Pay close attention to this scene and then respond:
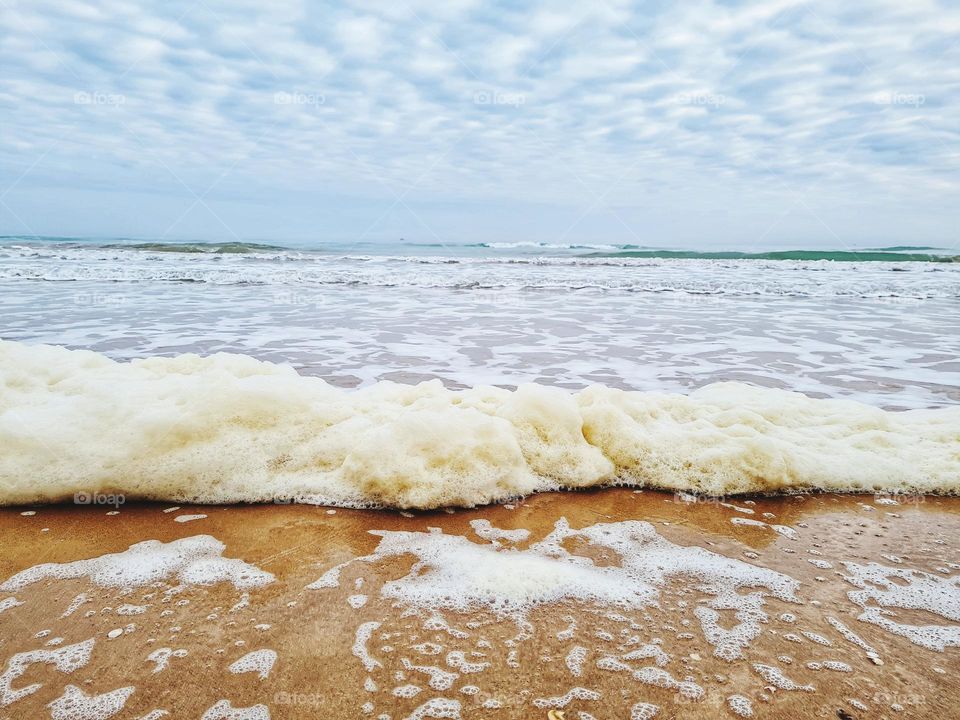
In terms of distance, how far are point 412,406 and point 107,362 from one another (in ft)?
9.00

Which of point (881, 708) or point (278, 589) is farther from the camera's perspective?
point (278, 589)

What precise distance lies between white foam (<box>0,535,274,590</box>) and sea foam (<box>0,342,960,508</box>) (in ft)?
1.79

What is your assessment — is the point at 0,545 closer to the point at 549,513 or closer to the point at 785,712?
the point at 549,513

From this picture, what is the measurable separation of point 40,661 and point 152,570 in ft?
1.72

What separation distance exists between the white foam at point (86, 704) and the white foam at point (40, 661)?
10 cm

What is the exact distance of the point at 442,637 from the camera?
75.2 inches

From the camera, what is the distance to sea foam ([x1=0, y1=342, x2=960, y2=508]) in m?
2.97

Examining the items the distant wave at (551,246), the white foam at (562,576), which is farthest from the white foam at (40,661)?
the distant wave at (551,246)

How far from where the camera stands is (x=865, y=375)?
577 cm

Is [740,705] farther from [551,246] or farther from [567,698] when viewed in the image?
[551,246]

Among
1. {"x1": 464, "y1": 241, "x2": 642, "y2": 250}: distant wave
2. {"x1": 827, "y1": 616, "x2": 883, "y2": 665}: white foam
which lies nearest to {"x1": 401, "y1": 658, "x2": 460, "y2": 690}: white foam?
{"x1": 827, "y1": 616, "x2": 883, "y2": 665}: white foam

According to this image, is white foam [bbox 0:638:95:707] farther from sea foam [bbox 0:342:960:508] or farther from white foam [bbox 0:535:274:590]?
sea foam [bbox 0:342:960:508]

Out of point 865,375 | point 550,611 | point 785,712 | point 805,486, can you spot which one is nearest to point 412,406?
point 550,611
